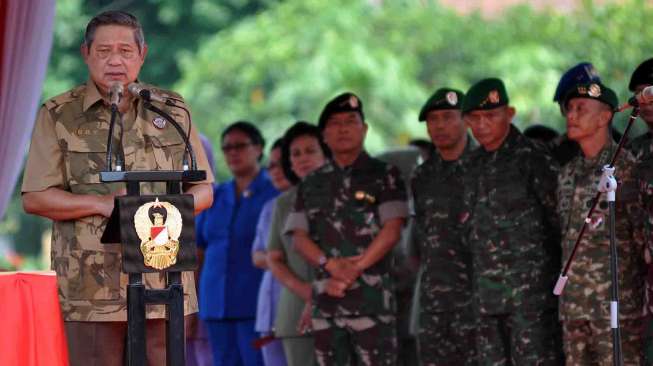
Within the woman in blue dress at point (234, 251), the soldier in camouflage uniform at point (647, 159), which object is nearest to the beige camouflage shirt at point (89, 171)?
the soldier in camouflage uniform at point (647, 159)

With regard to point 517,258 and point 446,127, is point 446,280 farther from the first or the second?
point 446,127

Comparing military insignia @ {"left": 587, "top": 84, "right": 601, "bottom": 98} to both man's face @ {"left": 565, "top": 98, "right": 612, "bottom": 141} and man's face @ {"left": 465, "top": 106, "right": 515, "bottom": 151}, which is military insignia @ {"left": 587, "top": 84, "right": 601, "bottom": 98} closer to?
man's face @ {"left": 565, "top": 98, "right": 612, "bottom": 141}

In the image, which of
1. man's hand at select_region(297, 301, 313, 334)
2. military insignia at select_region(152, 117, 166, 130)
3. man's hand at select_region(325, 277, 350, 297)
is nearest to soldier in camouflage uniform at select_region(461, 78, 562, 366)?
man's hand at select_region(325, 277, 350, 297)

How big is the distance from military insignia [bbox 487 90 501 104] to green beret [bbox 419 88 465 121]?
0.59m

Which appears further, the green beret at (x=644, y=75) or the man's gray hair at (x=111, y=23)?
the green beret at (x=644, y=75)

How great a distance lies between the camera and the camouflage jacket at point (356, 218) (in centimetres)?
654

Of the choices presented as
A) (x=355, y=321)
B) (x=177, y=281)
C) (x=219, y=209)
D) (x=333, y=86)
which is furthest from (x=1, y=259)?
(x=177, y=281)

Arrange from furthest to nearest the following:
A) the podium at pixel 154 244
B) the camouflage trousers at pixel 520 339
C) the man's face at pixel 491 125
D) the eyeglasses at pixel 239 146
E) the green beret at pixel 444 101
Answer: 1. the eyeglasses at pixel 239 146
2. the green beret at pixel 444 101
3. the man's face at pixel 491 125
4. the camouflage trousers at pixel 520 339
5. the podium at pixel 154 244

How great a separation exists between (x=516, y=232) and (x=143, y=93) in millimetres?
2479

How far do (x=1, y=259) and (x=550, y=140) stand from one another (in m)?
7.73

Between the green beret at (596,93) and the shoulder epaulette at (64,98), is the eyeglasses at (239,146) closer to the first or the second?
the green beret at (596,93)

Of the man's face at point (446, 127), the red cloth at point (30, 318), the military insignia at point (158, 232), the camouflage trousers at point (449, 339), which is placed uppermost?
the man's face at point (446, 127)

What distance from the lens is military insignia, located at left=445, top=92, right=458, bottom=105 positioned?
22.1ft

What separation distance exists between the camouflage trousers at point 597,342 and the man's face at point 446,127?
57.4 inches
